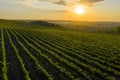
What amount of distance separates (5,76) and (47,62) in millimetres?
5359

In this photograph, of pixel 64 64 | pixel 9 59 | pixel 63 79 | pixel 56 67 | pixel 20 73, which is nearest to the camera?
pixel 63 79

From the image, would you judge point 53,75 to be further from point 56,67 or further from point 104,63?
point 104,63

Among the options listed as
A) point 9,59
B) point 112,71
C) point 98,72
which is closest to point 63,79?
point 98,72

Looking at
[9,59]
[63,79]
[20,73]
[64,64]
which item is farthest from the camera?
[9,59]

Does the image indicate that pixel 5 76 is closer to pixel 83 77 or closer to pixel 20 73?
pixel 20 73

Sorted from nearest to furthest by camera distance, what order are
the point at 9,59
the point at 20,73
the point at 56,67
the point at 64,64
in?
the point at 20,73 < the point at 56,67 < the point at 64,64 < the point at 9,59

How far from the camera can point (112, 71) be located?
1688cm

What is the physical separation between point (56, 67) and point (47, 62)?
7.20 feet

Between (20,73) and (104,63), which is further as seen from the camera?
(104,63)

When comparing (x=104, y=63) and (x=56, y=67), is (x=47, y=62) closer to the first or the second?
(x=56, y=67)

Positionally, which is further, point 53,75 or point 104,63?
point 104,63

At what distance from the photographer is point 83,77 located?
49.7 ft

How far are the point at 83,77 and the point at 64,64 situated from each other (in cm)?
389

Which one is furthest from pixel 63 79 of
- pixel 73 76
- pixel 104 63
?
pixel 104 63
